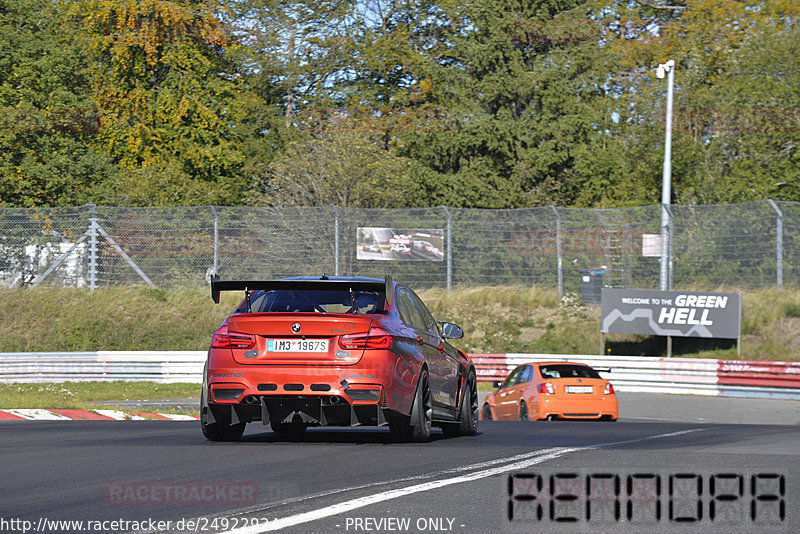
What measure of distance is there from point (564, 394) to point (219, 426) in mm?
10415

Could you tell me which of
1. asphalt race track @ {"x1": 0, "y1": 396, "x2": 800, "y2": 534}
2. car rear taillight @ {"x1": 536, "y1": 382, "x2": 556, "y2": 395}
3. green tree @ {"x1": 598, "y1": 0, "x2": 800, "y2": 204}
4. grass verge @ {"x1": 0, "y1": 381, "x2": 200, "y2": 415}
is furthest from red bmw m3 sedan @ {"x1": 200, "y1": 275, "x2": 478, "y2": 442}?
green tree @ {"x1": 598, "y1": 0, "x2": 800, "y2": 204}

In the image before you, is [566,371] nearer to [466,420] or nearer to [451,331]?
[466,420]

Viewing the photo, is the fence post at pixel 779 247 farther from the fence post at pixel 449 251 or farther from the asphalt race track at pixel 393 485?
the asphalt race track at pixel 393 485

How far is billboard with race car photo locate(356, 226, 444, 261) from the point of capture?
33.9 m

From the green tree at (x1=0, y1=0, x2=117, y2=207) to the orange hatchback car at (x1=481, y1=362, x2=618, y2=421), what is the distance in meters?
24.5

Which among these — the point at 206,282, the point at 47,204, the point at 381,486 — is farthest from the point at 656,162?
the point at 381,486

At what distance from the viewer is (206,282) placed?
3491 centimetres

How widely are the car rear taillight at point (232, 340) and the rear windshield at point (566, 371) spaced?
1097 cm

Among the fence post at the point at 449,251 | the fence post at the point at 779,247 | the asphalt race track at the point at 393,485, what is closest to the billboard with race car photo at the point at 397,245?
the fence post at the point at 449,251

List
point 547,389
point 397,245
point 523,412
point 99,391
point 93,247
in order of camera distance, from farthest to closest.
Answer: point 397,245 < point 93,247 < point 99,391 < point 523,412 < point 547,389

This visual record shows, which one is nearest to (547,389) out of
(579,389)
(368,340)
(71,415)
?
(579,389)

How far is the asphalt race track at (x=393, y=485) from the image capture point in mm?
6133

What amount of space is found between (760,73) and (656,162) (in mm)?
5171

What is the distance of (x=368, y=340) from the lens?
1000 centimetres
